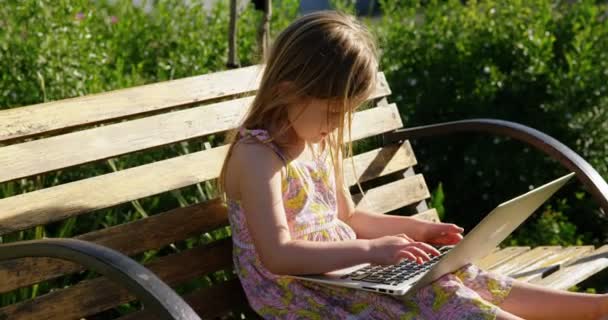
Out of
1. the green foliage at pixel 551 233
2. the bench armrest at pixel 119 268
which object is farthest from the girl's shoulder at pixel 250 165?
the green foliage at pixel 551 233

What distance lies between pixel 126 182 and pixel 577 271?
1371 millimetres

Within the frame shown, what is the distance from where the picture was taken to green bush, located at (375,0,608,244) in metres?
4.68

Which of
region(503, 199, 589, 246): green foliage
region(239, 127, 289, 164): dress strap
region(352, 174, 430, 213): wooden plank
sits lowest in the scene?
region(503, 199, 589, 246): green foliage

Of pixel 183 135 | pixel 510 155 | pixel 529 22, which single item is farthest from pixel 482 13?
pixel 183 135

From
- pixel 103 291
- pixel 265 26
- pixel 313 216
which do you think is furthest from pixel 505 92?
pixel 103 291

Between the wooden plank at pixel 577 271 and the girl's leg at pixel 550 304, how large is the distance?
0.36 meters

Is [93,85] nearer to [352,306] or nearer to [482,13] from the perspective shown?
[352,306]

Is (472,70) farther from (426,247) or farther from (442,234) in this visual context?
(426,247)

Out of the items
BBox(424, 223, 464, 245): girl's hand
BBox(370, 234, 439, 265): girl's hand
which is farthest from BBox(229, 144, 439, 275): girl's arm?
BBox(424, 223, 464, 245): girl's hand

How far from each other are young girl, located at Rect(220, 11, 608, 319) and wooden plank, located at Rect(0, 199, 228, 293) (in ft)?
0.53

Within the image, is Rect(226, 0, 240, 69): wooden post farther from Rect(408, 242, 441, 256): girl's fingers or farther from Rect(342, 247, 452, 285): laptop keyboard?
Rect(408, 242, 441, 256): girl's fingers

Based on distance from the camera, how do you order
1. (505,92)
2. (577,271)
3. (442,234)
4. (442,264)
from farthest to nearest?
(505,92)
(577,271)
(442,234)
(442,264)

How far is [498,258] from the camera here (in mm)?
3486

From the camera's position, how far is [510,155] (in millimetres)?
4785
